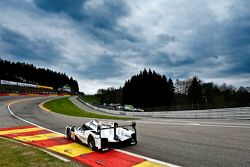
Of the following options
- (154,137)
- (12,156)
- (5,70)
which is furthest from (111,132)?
(5,70)

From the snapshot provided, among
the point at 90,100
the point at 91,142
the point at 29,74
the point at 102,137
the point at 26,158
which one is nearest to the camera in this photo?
the point at 26,158

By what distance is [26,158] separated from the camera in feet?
24.2

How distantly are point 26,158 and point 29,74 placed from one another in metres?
161

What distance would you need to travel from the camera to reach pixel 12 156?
7637 millimetres

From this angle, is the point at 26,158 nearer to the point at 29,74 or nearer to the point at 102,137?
the point at 102,137

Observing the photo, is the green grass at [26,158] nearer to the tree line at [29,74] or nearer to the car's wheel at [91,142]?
the car's wheel at [91,142]

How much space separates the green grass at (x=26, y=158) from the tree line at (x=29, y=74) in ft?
454

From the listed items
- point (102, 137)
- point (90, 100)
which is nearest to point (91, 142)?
point (102, 137)

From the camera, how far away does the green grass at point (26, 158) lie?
266 inches

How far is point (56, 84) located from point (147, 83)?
385 feet

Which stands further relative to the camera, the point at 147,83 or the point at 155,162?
the point at 147,83

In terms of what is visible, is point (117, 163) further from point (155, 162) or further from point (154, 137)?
point (154, 137)

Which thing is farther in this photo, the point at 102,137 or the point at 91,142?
the point at 91,142

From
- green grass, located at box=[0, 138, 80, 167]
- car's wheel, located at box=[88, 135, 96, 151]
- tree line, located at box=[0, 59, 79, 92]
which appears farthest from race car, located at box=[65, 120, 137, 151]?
tree line, located at box=[0, 59, 79, 92]
